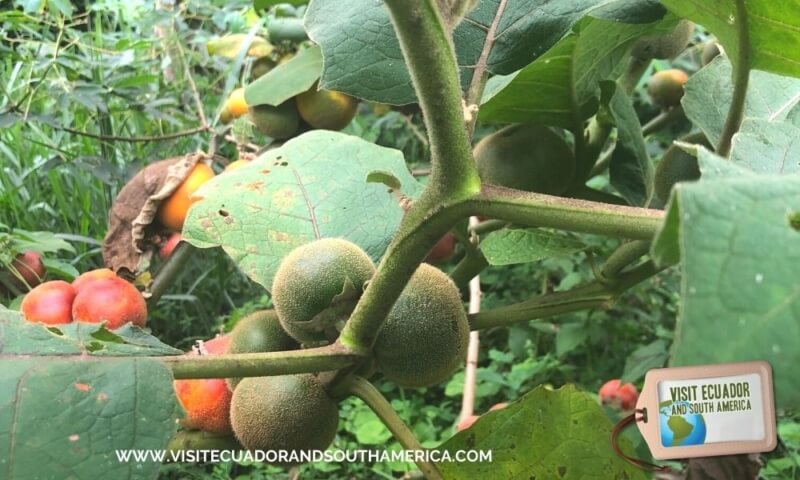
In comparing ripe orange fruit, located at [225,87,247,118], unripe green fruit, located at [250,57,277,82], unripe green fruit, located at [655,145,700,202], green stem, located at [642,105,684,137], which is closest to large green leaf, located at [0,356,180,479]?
unripe green fruit, located at [655,145,700,202]

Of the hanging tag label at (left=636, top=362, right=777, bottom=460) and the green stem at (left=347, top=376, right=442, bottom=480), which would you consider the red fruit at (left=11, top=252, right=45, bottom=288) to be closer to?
the green stem at (left=347, top=376, right=442, bottom=480)

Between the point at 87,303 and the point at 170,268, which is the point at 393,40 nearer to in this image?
the point at 87,303

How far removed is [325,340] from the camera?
0.64 m

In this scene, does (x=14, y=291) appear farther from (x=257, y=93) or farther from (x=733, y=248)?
(x=733, y=248)

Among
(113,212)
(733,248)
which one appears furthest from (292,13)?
(733,248)

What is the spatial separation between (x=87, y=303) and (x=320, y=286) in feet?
1.74

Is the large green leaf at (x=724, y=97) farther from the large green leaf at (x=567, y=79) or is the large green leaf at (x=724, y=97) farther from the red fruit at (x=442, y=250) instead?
the red fruit at (x=442, y=250)

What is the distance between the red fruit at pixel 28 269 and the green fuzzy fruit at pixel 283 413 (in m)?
0.72

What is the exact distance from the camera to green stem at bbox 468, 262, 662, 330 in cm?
80

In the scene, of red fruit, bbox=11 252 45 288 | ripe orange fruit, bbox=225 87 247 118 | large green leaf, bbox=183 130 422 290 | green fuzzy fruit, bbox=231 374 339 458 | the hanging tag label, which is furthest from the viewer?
ripe orange fruit, bbox=225 87 247 118

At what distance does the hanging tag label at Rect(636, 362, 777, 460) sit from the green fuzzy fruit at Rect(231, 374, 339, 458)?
0.30 m

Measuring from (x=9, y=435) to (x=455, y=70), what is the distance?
1.10ft

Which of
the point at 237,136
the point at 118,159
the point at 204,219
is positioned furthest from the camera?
the point at 118,159

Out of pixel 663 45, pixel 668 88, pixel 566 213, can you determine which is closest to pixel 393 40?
pixel 566 213
